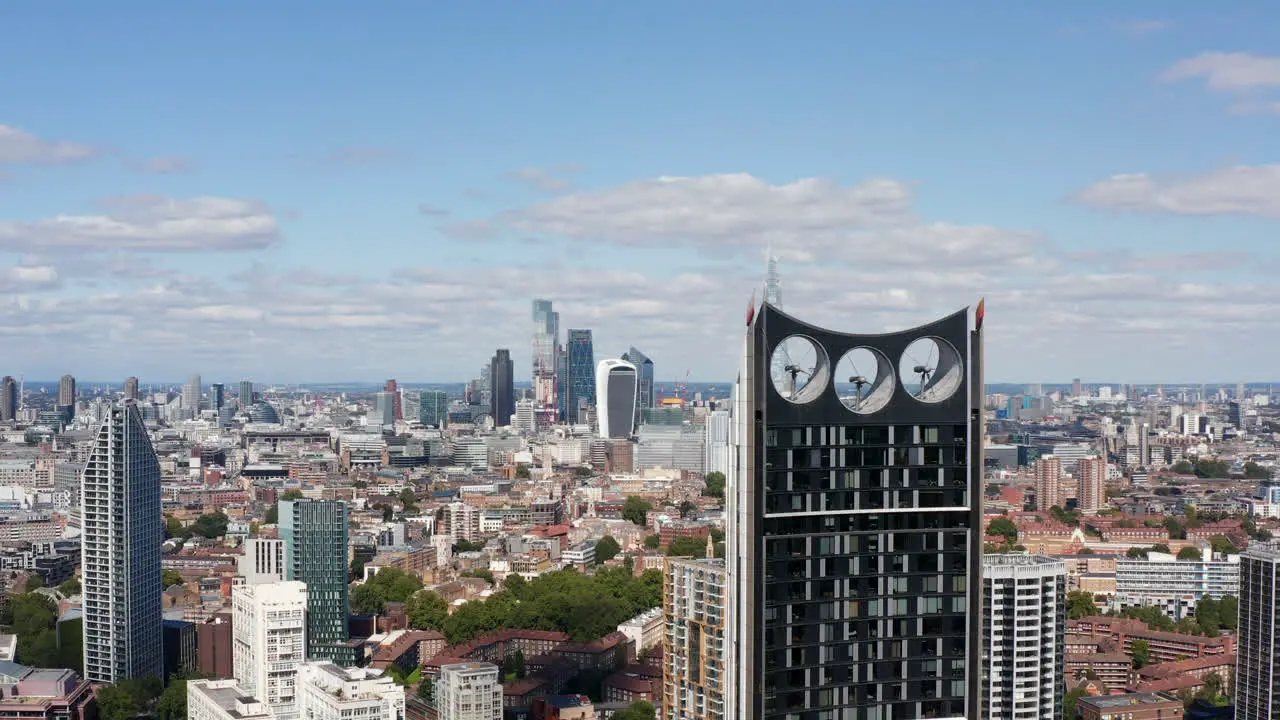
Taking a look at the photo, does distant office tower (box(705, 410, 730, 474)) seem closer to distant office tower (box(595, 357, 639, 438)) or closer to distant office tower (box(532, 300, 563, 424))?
distant office tower (box(595, 357, 639, 438))

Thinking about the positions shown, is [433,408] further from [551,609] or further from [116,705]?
[116,705]

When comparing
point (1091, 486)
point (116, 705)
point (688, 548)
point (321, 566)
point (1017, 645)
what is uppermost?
point (1017, 645)

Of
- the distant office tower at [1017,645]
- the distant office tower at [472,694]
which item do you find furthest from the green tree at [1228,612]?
the distant office tower at [472,694]

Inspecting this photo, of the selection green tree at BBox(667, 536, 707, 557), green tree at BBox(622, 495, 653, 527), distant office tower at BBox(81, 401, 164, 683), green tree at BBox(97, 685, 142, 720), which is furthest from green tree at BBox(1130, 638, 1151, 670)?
green tree at BBox(622, 495, 653, 527)

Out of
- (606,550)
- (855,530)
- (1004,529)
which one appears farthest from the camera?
(606,550)

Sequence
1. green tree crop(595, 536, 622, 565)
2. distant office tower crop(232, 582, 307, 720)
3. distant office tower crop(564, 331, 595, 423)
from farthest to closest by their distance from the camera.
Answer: distant office tower crop(564, 331, 595, 423) < green tree crop(595, 536, 622, 565) < distant office tower crop(232, 582, 307, 720)

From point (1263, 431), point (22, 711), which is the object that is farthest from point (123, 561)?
point (1263, 431)

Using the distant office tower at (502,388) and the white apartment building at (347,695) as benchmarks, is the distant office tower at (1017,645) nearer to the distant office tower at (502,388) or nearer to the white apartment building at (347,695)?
the white apartment building at (347,695)

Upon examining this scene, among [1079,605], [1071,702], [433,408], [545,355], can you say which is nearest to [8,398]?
[433,408]
